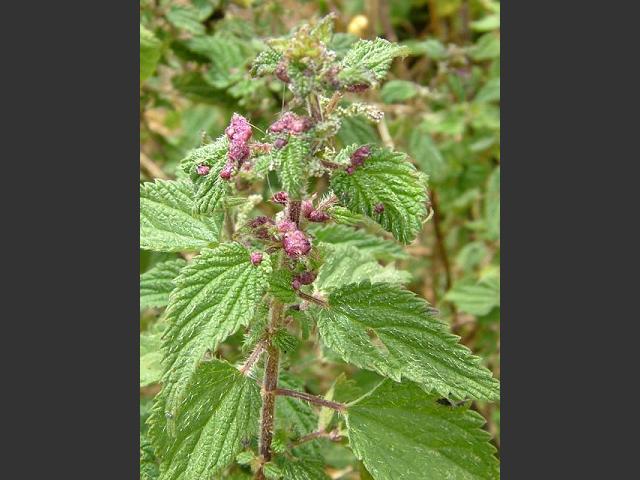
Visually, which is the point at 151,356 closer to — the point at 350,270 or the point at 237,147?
the point at 350,270

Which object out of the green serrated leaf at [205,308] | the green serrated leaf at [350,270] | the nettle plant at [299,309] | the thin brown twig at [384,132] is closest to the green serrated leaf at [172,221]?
the nettle plant at [299,309]

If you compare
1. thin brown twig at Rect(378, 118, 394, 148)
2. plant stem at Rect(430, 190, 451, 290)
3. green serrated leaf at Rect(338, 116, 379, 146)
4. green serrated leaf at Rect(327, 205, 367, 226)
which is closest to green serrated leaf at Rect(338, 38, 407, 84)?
green serrated leaf at Rect(327, 205, 367, 226)

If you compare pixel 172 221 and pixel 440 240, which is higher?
pixel 440 240

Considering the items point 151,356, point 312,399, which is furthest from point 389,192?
point 151,356

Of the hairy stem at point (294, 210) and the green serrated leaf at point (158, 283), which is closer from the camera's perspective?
the hairy stem at point (294, 210)

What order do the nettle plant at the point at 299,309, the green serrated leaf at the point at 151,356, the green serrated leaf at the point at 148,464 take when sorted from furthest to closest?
the green serrated leaf at the point at 151,356 → the green serrated leaf at the point at 148,464 → the nettle plant at the point at 299,309

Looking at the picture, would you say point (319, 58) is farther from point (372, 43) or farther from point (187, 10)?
point (187, 10)

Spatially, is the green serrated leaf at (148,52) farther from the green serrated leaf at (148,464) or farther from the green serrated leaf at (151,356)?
the green serrated leaf at (148,464)
